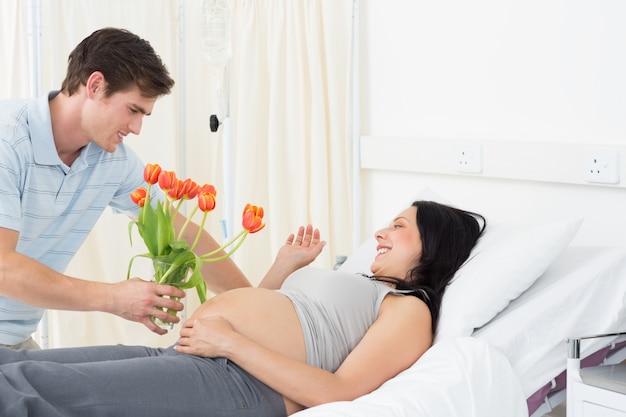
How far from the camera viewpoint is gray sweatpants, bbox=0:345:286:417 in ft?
4.68

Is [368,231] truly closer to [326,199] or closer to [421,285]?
[326,199]

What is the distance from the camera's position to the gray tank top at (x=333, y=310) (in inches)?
69.3

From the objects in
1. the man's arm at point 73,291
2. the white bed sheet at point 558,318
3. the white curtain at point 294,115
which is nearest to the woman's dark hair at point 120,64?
the man's arm at point 73,291

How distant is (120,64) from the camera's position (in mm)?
1884

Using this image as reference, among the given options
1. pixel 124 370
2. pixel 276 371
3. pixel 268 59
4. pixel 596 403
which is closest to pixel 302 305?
pixel 276 371

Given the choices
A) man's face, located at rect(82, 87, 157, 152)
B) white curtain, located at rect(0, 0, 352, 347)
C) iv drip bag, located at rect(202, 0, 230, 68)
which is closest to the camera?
man's face, located at rect(82, 87, 157, 152)

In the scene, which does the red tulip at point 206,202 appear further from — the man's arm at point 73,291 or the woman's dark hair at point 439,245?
the woman's dark hair at point 439,245

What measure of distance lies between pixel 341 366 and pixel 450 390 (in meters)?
0.24

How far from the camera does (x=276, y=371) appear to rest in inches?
63.6

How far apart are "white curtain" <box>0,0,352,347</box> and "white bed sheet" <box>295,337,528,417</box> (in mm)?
1350

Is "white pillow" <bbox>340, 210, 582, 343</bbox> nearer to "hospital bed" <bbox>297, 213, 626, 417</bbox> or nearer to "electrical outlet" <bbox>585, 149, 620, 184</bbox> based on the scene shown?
"hospital bed" <bbox>297, 213, 626, 417</bbox>

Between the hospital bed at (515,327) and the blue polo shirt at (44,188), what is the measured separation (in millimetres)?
870

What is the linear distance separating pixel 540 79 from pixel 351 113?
0.78m

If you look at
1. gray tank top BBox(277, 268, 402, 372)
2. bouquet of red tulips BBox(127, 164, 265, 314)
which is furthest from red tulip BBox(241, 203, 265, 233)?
gray tank top BBox(277, 268, 402, 372)
